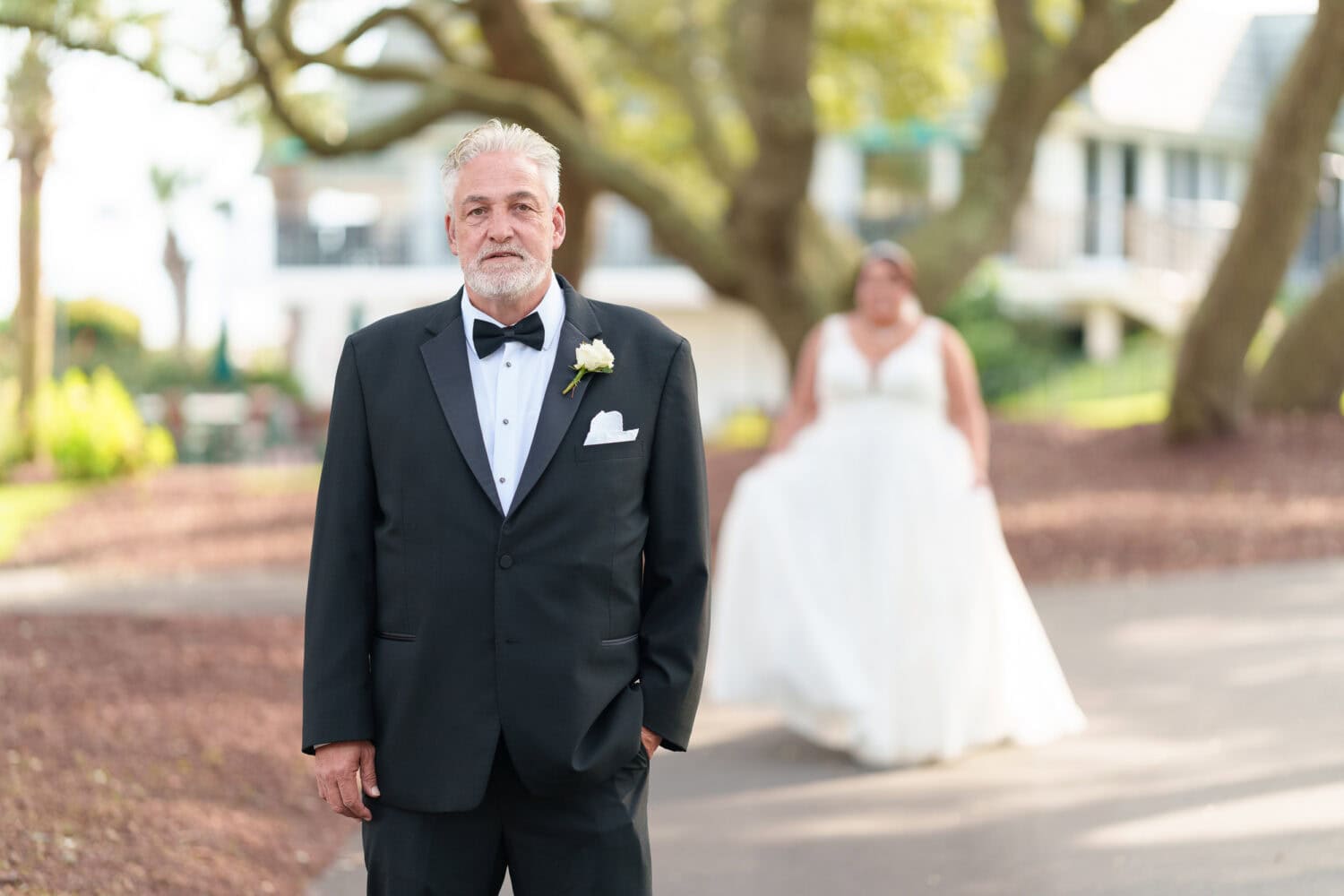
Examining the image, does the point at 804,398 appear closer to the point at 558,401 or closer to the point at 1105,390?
the point at 558,401

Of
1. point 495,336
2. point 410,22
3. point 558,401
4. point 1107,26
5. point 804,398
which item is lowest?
point 804,398

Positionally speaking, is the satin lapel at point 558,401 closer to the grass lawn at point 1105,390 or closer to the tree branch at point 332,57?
the tree branch at point 332,57

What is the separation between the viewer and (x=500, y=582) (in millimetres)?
3436

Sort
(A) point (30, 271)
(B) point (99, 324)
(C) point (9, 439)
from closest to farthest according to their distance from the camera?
1. (C) point (9, 439)
2. (A) point (30, 271)
3. (B) point (99, 324)

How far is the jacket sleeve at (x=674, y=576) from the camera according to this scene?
355 centimetres

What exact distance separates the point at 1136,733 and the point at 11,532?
1180 centimetres

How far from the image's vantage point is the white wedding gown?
7355 mm

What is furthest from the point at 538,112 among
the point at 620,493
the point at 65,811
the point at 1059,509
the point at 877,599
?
the point at 620,493

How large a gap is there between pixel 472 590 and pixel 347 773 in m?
0.47

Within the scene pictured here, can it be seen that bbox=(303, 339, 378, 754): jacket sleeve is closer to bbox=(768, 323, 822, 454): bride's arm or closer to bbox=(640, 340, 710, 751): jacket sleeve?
bbox=(640, 340, 710, 751): jacket sleeve

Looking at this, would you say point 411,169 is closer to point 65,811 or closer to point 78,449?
point 78,449

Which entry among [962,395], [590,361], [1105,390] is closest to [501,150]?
[590,361]

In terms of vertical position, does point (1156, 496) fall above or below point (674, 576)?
below

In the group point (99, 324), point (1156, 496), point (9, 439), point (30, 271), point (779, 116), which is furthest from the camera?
point (99, 324)
